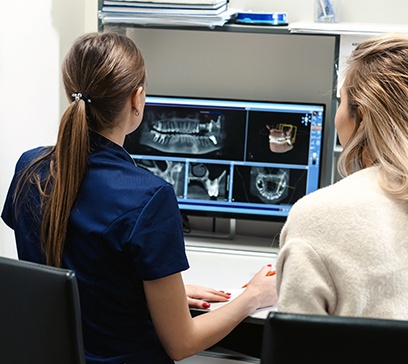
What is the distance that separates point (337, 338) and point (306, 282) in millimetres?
264

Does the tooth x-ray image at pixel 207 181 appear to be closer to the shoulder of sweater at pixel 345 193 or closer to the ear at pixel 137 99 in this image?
the ear at pixel 137 99

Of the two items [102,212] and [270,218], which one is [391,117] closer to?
[102,212]

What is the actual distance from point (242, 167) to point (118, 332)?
111cm

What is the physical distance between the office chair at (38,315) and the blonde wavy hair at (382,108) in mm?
572

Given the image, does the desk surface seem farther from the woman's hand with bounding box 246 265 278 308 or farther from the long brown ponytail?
the long brown ponytail

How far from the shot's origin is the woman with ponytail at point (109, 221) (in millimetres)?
1486

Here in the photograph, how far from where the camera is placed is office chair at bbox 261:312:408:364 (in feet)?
3.46

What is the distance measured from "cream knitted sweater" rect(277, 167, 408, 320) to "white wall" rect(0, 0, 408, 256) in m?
1.22

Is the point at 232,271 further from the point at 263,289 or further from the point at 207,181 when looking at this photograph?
the point at 263,289

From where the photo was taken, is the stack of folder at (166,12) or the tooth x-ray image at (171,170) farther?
the tooth x-ray image at (171,170)

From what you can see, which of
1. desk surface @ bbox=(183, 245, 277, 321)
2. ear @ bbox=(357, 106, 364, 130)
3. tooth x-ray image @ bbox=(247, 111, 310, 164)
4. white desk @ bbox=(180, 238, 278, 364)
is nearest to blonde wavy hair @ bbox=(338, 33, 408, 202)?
ear @ bbox=(357, 106, 364, 130)

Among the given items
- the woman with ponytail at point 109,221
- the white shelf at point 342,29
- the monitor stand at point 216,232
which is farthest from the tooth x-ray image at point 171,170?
the woman with ponytail at point 109,221

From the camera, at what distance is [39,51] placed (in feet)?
7.85

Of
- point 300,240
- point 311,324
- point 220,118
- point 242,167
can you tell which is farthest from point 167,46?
point 311,324
